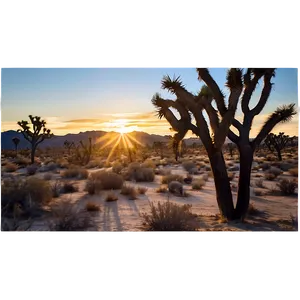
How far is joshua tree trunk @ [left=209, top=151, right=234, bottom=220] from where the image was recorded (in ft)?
20.9

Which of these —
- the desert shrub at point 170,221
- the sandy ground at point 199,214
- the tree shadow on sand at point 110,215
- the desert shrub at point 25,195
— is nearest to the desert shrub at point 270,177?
the sandy ground at point 199,214

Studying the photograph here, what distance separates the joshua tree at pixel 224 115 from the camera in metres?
6.26

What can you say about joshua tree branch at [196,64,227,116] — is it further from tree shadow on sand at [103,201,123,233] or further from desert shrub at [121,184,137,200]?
desert shrub at [121,184,137,200]

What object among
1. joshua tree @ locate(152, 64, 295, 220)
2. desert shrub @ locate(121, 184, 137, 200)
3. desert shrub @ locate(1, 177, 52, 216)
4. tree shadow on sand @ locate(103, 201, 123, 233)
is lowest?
tree shadow on sand @ locate(103, 201, 123, 233)

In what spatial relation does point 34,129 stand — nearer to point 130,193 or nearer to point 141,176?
point 141,176

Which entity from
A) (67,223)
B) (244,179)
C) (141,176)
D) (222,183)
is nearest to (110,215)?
(67,223)

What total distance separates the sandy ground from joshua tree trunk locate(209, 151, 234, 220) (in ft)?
0.96

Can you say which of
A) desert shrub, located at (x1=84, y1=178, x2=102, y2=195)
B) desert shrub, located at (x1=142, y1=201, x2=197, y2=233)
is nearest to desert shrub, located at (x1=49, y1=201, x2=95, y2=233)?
desert shrub, located at (x1=142, y1=201, x2=197, y2=233)

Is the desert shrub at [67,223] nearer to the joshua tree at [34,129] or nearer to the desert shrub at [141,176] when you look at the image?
the desert shrub at [141,176]

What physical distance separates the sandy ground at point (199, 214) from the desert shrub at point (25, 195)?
781 mm

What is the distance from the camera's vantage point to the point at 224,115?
6.26m
